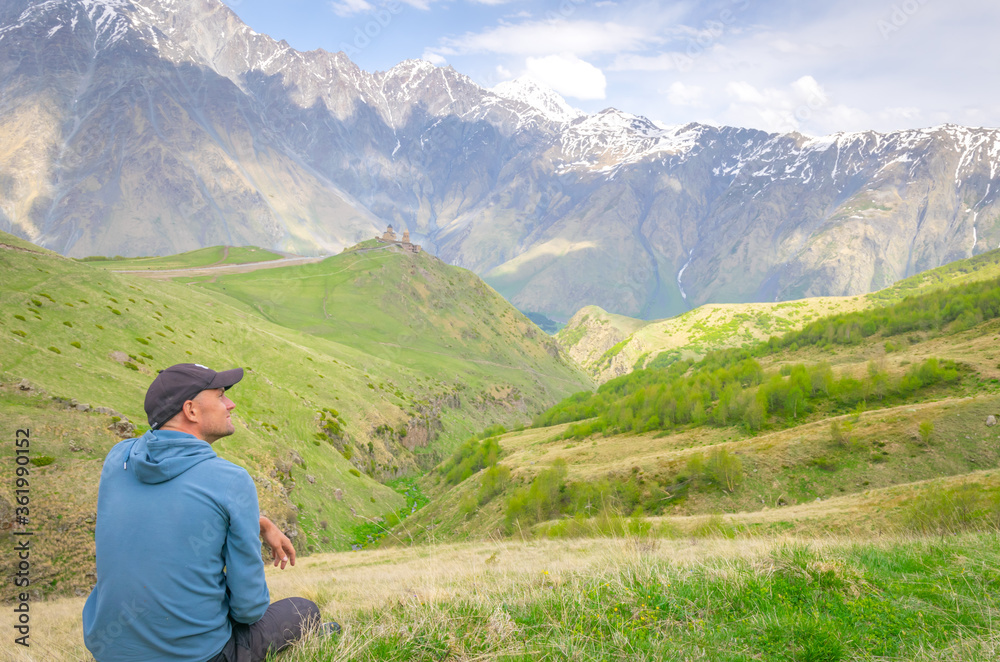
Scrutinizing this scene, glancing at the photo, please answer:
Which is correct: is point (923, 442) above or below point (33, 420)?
above

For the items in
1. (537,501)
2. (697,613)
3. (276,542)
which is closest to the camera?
(276,542)

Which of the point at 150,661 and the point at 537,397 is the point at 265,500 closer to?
the point at 150,661

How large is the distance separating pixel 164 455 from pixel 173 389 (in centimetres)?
76

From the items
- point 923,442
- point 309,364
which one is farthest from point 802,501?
point 309,364

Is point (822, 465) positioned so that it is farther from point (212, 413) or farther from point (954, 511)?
point (212, 413)

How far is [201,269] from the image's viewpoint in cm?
11125

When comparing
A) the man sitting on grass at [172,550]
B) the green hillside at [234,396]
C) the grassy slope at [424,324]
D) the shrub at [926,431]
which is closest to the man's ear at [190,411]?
the man sitting on grass at [172,550]

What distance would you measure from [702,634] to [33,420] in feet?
88.1

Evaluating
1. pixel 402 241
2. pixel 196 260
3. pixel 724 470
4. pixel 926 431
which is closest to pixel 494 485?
pixel 724 470

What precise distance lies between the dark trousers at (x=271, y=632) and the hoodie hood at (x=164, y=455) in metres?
1.85

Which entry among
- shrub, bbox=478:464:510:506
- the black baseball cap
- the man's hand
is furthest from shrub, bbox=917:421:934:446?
the black baseball cap

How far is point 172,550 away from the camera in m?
4.28

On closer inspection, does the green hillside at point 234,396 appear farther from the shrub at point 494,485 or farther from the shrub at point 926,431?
the shrub at point 926,431

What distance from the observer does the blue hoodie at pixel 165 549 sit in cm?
424
